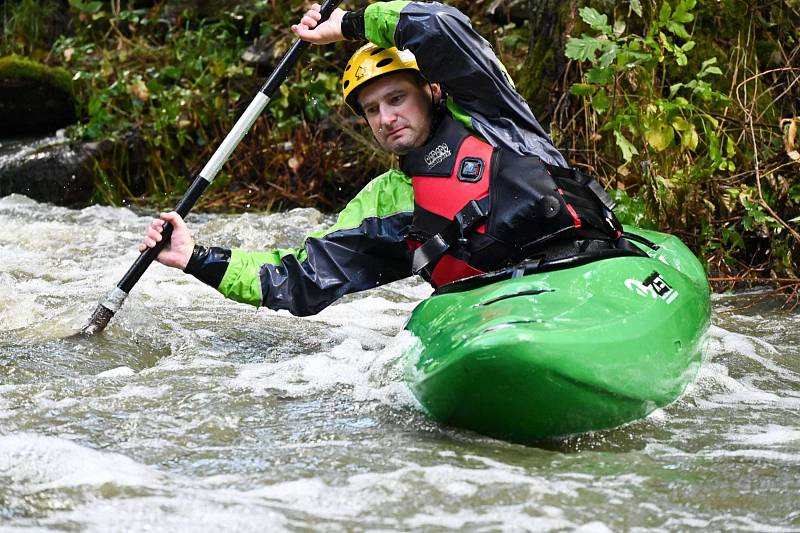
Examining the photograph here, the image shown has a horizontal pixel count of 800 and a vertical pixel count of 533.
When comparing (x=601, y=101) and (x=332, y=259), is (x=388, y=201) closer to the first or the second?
(x=332, y=259)

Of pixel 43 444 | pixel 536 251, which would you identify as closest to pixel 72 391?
pixel 43 444

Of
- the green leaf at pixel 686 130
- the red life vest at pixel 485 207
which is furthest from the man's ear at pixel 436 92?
A: the green leaf at pixel 686 130

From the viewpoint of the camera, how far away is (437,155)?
3383 mm

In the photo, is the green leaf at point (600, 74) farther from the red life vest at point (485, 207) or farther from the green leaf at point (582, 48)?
the red life vest at point (485, 207)

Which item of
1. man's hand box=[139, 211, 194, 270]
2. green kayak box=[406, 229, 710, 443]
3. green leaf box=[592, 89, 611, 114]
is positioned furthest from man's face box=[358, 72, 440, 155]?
green leaf box=[592, 89, 611, 114]

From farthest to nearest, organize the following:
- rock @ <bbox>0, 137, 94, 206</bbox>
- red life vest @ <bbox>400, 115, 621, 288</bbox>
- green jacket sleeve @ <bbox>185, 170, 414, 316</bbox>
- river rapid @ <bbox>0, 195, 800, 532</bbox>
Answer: rock @ <bbox>0, 137, 94, 206</bbox> < green jacket sleeve @ <bbox>185, 170, 414, 316</bbox> < red life vest @ <bbox>400, 115, 621, 288</bbox> < river rapid @ <bbox>0, 195, 800, 532</bbox>

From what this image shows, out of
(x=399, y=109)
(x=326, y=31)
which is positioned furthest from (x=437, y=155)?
(x=326, y=31)

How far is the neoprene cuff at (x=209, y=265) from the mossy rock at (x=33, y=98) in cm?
499

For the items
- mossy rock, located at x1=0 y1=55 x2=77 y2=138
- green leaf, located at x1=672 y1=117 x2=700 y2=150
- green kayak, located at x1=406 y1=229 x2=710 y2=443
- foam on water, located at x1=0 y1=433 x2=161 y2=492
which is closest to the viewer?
foam on water, located at x1=0 y1=433 x2=161 y2=492

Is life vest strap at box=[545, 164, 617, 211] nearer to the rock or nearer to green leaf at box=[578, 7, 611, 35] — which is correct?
green leaf at box=[578, 7, 611, 35]

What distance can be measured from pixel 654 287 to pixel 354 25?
1320 millimetres

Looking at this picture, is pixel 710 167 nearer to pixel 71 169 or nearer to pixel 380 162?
pixel 380 162

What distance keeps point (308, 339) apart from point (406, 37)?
1.17 metres

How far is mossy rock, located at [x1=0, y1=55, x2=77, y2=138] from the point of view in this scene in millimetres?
7852
